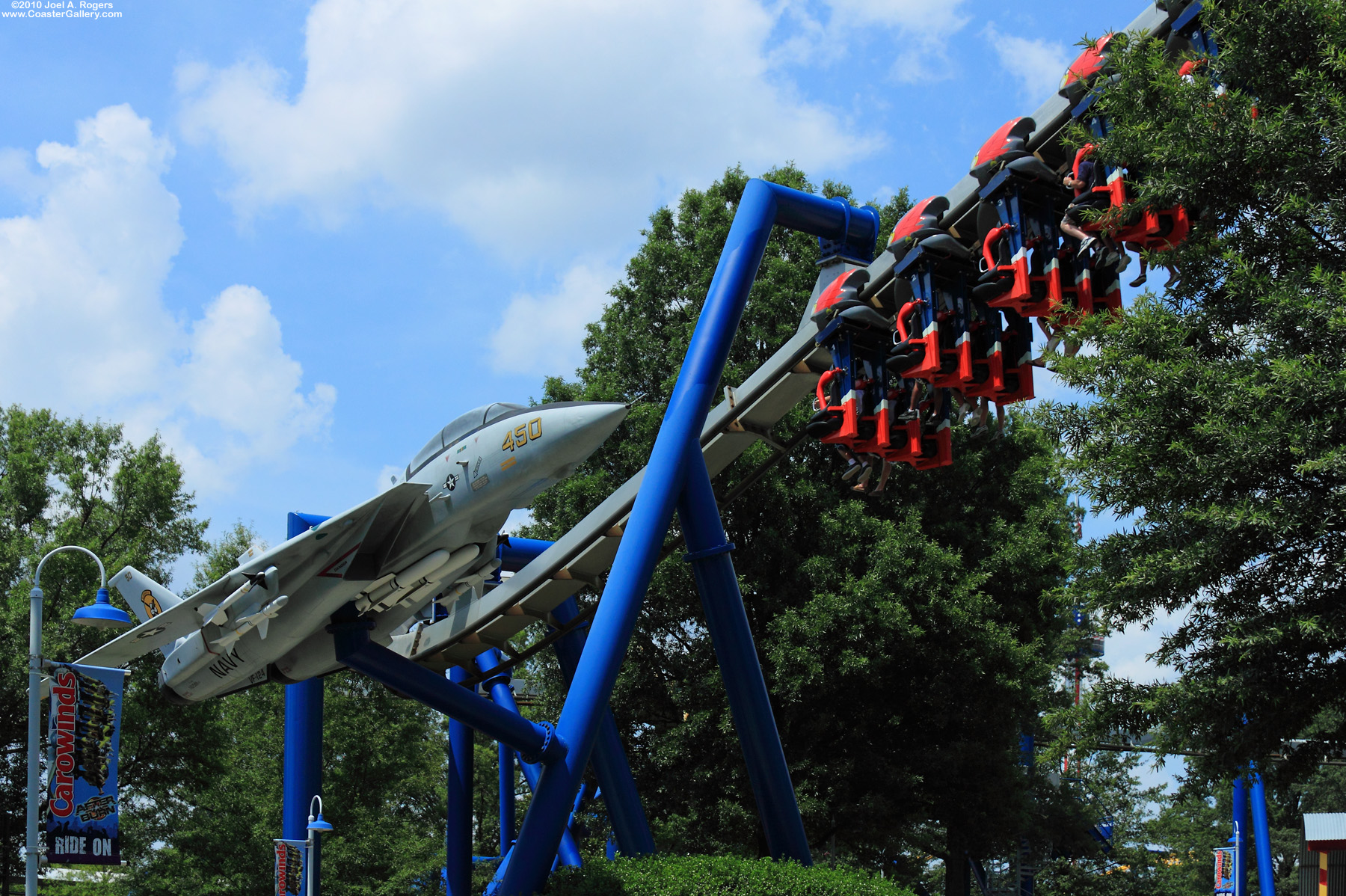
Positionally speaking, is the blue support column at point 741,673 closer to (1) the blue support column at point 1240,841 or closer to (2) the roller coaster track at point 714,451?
(2) the roller coaster track at point 714,451

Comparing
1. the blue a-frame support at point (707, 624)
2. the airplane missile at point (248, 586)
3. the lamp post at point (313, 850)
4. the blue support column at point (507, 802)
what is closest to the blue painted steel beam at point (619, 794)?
the blue a-frame support at point (707, 624)

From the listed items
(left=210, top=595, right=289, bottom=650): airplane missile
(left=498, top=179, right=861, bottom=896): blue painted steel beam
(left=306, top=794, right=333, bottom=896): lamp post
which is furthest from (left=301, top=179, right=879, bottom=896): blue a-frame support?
(left=306, top=794, right=333, bottom=896): lamp post

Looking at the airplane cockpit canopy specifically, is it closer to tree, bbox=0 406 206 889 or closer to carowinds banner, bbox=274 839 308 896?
carowinds banner, bbox=274 839 308 896

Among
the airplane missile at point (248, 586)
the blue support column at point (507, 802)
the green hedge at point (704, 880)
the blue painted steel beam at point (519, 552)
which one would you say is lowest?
the green hedge at point (704, 880)

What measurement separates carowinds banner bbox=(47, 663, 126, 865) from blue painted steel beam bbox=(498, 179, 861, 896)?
174 inches

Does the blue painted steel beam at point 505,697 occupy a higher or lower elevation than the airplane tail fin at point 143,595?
lower

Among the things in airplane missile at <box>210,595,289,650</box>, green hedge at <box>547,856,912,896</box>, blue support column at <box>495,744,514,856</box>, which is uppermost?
airplane missile at <box>210,595,289,650</box>

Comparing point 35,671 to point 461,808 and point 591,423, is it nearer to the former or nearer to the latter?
point 591,423

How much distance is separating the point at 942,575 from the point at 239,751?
2066cm

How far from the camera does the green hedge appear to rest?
1325 centimetres

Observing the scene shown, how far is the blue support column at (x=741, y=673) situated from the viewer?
49.7 feet

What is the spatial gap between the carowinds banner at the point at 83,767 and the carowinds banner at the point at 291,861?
3414 millimetres

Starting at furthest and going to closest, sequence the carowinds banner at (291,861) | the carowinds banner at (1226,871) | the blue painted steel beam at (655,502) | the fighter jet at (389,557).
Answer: the carowinds banner at (1226,871), the carowinds banner at (291,861), the fighter jet at (389,557), the blue painted steel beam at (655,502)

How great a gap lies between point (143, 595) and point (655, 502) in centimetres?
813
